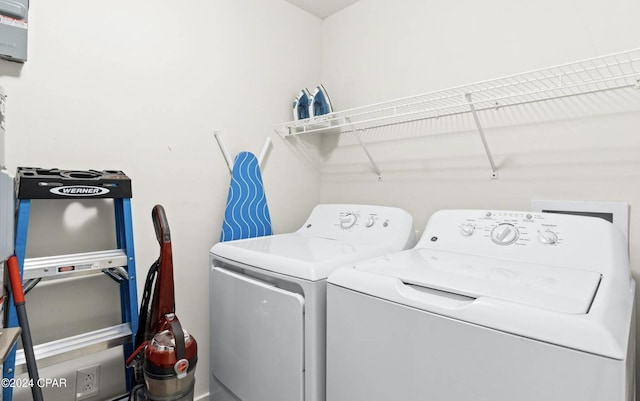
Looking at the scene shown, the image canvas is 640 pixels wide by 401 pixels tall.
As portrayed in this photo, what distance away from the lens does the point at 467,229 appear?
137 centimetres

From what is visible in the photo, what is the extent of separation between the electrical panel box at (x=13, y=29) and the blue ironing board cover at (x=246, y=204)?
3.18 feet

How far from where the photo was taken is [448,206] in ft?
5.81

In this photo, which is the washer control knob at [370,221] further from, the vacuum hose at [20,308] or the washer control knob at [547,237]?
the vacuum hose at [20,308]

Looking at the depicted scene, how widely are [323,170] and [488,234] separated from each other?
52.9 inches

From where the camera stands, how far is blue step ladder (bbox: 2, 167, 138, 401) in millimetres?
1153

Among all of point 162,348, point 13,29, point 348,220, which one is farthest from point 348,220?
point 13,29

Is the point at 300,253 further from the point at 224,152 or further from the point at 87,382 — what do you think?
the point at 87,382

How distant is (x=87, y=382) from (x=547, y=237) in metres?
1.95

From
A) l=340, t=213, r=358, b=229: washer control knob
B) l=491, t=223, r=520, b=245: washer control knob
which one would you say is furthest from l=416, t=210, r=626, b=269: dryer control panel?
l=340, t=213, r=358, b=229: washer control knob

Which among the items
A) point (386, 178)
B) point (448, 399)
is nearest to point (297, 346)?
point (448, 399)

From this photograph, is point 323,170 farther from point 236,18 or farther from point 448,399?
point 448,399

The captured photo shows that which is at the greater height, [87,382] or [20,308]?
[20,308]

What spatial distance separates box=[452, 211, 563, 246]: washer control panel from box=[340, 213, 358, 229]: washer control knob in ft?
1.82

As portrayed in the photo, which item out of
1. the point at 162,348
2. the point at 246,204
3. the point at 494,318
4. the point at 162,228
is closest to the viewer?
the point at 494,318
